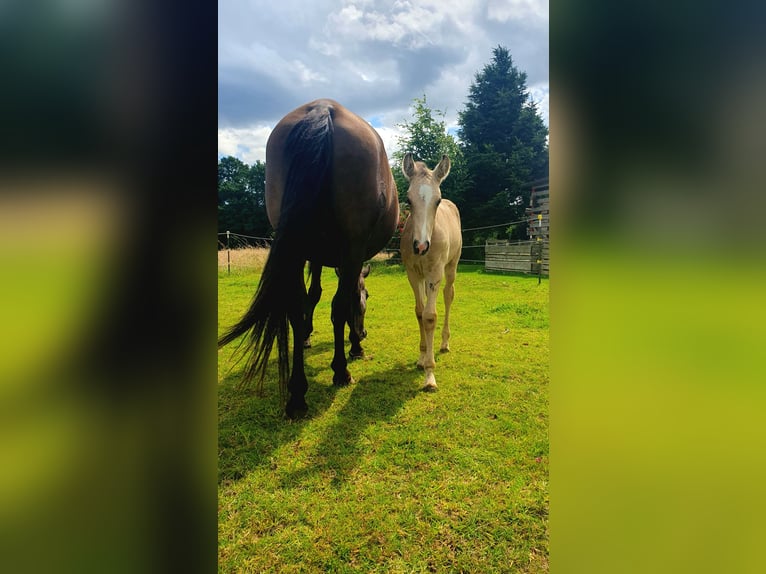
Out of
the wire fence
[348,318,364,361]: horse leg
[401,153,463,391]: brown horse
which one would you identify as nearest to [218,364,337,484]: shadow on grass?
[348,318,364,361]: horse leg

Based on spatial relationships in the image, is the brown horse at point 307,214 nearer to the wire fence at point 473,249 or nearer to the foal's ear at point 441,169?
the foal's ear at point 441,169

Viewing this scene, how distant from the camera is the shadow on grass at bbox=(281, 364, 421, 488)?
198 centimetres

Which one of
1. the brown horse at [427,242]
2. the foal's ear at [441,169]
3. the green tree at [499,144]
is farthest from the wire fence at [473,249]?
the foal's ear at [441,169]

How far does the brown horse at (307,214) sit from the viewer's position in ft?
7.39

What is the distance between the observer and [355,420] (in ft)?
8.46

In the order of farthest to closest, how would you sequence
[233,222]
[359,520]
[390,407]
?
[233,222] < [390,407] < [359,520]

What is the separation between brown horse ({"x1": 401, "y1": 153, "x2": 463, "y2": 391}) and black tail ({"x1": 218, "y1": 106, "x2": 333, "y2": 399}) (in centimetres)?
94
